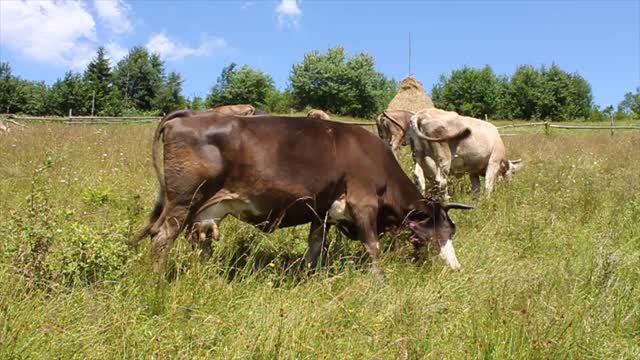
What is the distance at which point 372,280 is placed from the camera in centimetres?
445

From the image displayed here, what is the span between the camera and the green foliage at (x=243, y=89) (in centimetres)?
7488

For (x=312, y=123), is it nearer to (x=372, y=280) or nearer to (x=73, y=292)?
(x=372, y=280)

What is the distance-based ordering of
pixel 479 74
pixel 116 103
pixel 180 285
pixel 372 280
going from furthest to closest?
pixel 479 74
pixel 116 103
pixel 372 280
pixel 180 285

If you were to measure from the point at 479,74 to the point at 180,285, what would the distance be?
232 feet

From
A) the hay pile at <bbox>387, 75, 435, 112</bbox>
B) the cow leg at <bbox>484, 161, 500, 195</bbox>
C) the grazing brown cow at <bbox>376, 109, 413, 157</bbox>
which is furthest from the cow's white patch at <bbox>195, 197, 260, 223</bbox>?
the hay pile at <bbox>387, 75, 435, 112</bbox>

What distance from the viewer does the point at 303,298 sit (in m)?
3.94

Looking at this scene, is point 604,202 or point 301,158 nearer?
point 301,158

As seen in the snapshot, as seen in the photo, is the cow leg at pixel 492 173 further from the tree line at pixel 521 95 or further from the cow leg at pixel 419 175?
the tree line at pixel 521 95

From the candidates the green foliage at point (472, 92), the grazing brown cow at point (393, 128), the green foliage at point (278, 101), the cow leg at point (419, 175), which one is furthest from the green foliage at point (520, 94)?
the cow leg at point (419, 175)

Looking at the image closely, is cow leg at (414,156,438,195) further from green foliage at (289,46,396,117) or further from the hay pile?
green foliage at (289,46,396,117)

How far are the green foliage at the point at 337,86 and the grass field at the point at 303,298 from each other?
2701 inches

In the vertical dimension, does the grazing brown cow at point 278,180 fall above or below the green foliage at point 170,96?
below

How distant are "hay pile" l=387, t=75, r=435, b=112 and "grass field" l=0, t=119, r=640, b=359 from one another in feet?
48.5

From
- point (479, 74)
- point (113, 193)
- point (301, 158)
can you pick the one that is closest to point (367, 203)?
point (301, 158)
